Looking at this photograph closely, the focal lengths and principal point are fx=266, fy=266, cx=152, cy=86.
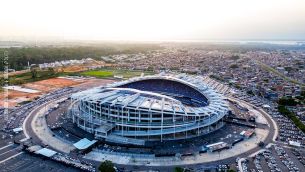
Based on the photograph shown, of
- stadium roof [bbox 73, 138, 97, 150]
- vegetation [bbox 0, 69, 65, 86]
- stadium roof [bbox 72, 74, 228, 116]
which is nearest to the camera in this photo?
stadium roof [bbox 73, 138, 97, 150]

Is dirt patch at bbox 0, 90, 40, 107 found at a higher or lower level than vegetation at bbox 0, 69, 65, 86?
lower

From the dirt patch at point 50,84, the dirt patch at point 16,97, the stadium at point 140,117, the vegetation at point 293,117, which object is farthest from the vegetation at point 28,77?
the vegetation at point 293,117

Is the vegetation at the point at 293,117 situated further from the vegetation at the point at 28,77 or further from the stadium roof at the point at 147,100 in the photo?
the vegetation at the point at 28,77

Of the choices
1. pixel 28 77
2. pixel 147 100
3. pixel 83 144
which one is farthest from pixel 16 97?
pixel 147 100

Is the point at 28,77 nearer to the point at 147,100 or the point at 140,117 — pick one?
the point at 147,100

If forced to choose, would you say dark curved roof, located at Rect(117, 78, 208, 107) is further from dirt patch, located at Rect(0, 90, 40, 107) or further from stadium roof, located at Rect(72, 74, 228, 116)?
dirt patch, located at Rect(0, 90, 40, 107)

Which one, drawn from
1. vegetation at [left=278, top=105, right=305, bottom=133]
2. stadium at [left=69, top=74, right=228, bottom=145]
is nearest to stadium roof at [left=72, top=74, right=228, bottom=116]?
stadium at [left=69, top=74, right=228, bottom=145]

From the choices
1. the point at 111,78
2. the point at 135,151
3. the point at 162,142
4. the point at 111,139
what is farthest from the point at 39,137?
the point at 111,78

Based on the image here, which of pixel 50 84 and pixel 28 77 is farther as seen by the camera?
pixel 28 77

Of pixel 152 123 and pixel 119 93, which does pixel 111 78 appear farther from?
pixel 152 123

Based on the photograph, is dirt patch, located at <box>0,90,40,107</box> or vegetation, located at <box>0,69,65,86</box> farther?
vegetation, located at <box>0,69,65,86</box>

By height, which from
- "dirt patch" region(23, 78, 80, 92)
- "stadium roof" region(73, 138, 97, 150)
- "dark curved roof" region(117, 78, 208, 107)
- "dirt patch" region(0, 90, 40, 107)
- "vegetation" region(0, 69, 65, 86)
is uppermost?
"dark curved roof" region(117, 78, 208, 107)
